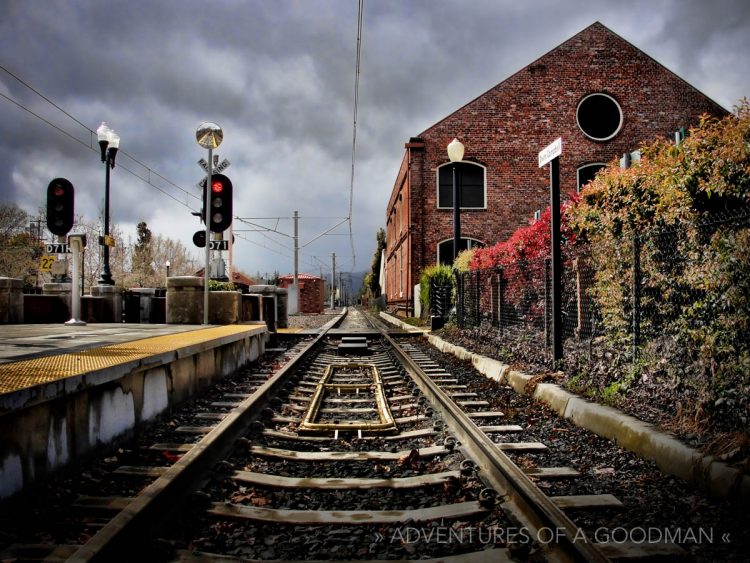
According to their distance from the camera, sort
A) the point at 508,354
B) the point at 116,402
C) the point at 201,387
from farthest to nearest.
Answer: the point at 508,354 < the point at 201,387 < the point at 116,402

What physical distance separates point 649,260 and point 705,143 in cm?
134

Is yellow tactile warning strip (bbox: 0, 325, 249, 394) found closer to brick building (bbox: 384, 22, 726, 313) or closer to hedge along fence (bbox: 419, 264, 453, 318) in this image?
hedge along fence (bbox: 419, 264, 453, 318)

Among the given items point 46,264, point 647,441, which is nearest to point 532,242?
point 647,441

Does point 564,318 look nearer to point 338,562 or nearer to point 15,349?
point 338,562

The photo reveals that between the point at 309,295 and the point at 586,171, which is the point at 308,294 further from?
the point at 586,171

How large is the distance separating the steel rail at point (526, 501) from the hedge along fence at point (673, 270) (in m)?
1.65

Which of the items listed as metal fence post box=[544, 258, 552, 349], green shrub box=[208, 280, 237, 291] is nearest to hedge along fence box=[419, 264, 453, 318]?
green shrub box=[208, 280, 237, 291]

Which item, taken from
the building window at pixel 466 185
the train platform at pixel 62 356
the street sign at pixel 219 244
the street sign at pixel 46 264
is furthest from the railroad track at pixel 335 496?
the building window at pixel 466 185

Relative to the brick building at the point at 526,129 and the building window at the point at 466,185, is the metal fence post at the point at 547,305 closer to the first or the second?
the brick building at the point at 526,129

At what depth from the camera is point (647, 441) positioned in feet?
12.2

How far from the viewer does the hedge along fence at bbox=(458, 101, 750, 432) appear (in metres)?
3.80

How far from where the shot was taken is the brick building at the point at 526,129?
78.1 feet

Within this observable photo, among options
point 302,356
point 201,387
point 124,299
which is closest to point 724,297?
point 201,387

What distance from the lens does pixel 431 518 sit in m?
2.67
